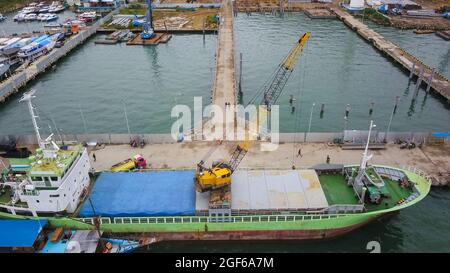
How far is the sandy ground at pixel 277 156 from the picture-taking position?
45.2 m

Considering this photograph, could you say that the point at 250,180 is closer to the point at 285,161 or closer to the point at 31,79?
the point at 285,161

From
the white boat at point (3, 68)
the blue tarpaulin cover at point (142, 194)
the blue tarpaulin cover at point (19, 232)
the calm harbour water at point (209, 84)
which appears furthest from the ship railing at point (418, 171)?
the white boat at point (3, 68)

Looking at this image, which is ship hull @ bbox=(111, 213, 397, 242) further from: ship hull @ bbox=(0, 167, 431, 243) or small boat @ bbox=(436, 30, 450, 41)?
small boat @ bbox=(436, 30, 450, 41)

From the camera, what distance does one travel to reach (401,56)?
287 feet

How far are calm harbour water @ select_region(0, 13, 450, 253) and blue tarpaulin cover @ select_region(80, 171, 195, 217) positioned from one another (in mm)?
4720

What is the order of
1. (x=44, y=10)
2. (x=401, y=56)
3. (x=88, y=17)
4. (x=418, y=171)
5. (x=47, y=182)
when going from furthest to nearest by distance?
(x=44, y=10)
(x=88, y=17)
(x=401, y=56)
(x=418, y=171)
(x=47, y=182)

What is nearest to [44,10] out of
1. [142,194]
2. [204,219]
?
[142,194]

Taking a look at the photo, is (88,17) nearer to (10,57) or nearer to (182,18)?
(182,18)

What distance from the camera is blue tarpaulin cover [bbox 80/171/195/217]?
116 ft

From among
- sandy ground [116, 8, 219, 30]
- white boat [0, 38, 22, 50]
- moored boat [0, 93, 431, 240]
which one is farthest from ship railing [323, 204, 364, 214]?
white boat [0, 38, 22, 50]

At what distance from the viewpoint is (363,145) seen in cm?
4791

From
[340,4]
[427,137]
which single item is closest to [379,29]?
[340,4]

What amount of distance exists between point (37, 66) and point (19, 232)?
60781mm

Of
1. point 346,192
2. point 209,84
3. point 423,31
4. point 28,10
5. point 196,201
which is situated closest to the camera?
point 196,201
